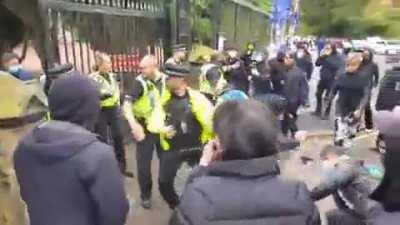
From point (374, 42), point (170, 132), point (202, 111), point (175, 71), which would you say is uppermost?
point (175, 71)

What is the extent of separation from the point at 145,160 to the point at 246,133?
16.1 feet

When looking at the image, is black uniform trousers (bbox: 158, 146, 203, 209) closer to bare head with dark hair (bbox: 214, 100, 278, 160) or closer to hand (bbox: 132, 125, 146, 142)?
hand (bbox: 132, 125, 146, 142)

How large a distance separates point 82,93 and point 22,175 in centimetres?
55

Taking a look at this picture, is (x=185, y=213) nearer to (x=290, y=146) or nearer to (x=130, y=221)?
(x=290, y=146)

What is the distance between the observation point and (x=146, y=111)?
7.75 meters

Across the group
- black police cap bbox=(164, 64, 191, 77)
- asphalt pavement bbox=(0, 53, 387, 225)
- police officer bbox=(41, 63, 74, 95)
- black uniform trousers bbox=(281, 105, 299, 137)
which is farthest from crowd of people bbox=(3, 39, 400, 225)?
black uniform trousers bbox=(281, 105, 299, 137)

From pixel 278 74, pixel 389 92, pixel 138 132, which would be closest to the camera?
pixel 138 132

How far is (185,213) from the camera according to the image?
3.14m

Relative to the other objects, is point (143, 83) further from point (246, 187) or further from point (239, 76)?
point (239, 76)

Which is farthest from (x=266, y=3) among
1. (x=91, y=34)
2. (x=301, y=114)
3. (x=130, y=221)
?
(x=130, y=221)

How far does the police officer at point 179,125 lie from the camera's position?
Answer: 22.3 ft

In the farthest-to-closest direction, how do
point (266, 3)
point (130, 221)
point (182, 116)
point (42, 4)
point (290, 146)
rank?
point (266, 3) < point (42, 4) < point (130, 221) < point (182, 116) < point (290, 146)

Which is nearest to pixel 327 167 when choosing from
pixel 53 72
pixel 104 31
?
pixel 53 72

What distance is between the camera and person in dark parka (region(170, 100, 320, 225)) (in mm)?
3125
